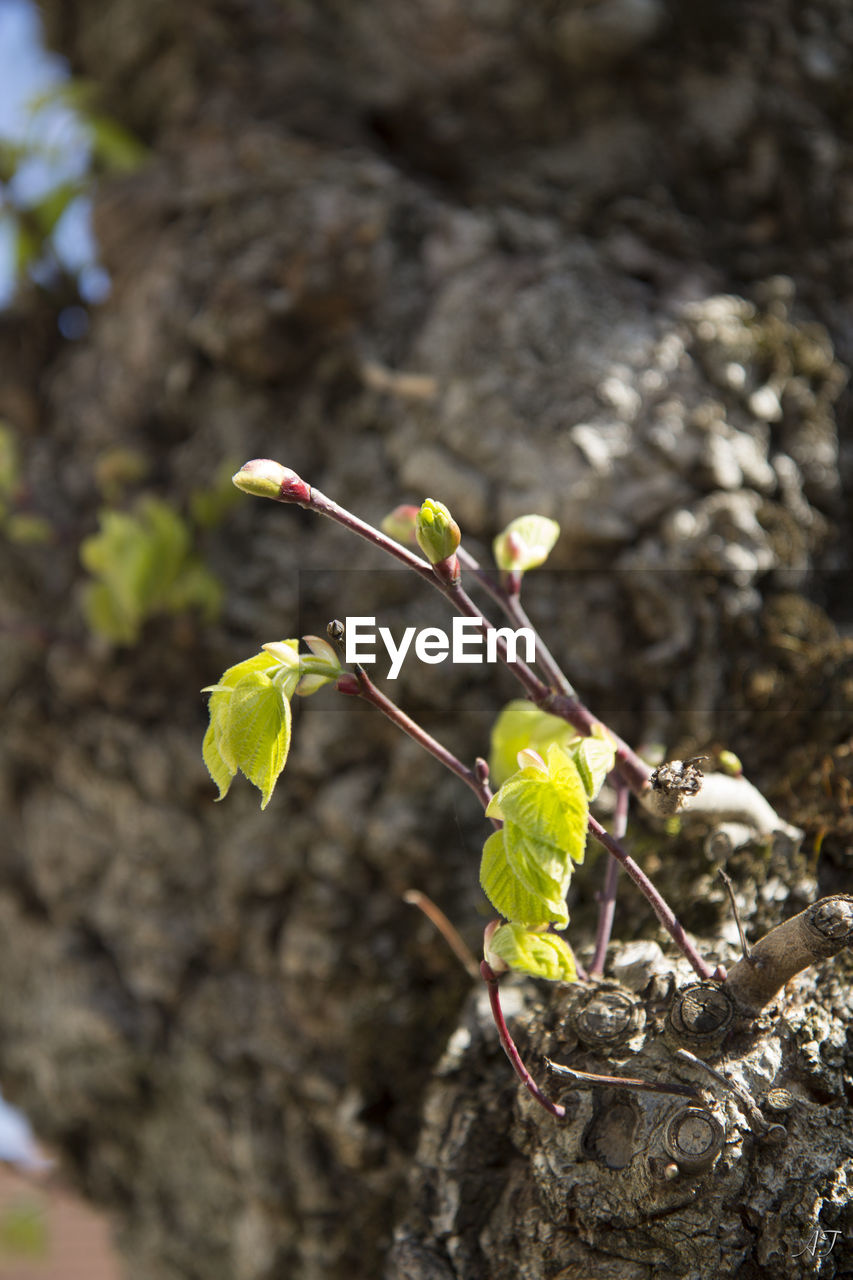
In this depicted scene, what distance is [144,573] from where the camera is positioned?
5.21 ft

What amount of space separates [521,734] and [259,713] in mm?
405

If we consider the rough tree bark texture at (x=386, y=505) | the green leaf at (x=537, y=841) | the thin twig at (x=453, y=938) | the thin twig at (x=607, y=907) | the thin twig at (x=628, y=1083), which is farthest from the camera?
the rough tree bark texture at (x=386, y=505)

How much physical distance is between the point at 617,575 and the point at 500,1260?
0.96m

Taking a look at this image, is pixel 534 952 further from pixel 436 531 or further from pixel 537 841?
pixel 436 531

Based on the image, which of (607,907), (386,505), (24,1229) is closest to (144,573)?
(386,505)

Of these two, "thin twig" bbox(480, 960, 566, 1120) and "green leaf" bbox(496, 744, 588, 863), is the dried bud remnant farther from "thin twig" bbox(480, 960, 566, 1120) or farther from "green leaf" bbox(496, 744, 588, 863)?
"thin twig" bbox(480, 960, 566, 1120)

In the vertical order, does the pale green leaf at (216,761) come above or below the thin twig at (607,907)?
above

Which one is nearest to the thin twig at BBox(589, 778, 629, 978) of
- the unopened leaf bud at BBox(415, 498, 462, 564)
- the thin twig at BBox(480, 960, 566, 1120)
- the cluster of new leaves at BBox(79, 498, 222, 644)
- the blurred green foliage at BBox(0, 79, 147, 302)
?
the thin twig at BBox(480, 960, 566, 1120)

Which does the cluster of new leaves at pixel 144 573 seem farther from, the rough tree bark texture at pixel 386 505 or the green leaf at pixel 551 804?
the green leaf at pixel 551 804

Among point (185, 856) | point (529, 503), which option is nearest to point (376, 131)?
point (529, 503)

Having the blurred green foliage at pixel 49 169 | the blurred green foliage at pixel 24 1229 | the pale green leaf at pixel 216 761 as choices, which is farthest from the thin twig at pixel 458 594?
the blurred green foliage at pixel 24 1229

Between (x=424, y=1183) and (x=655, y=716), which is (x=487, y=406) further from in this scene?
(x=424, y=1183)

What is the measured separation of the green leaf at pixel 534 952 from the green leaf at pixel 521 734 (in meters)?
0.25

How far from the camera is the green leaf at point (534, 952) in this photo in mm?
798
